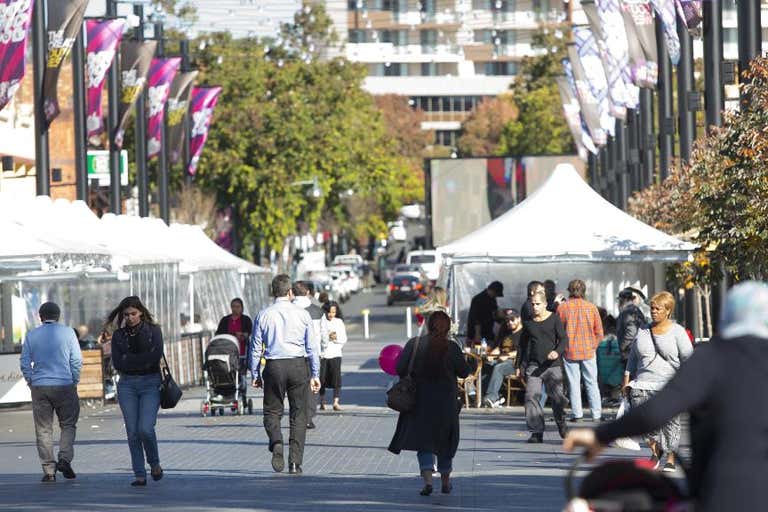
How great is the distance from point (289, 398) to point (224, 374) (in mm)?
8017

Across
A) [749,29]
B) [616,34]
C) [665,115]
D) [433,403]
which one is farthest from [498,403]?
[665,115]

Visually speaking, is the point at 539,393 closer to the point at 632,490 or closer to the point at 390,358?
the point at 390,358

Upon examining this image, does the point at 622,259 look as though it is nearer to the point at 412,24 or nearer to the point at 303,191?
the point at 303,191

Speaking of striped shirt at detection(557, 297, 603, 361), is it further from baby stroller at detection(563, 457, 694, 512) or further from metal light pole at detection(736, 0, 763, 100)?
baby stroller at detection(563, 457, 694, 512)

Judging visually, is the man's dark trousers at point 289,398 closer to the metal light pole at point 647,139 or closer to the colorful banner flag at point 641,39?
the colorful banner flag at point 641,39

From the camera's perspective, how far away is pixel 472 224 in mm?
48594

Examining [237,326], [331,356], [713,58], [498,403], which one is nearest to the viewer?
[331,356]

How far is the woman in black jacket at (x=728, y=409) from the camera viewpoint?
6.42 meters

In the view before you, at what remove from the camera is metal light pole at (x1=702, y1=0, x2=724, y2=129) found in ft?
97.3

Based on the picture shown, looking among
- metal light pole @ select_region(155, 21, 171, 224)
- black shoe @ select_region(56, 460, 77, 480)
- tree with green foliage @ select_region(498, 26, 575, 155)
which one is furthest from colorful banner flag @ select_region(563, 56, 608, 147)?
tree with green foliage @ select_region(498, 26, 575, 155)

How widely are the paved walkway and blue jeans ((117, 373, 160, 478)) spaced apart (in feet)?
1.00

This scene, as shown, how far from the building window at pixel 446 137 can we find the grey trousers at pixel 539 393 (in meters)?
128

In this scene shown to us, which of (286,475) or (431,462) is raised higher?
(431,462)

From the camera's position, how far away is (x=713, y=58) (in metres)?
29.8
